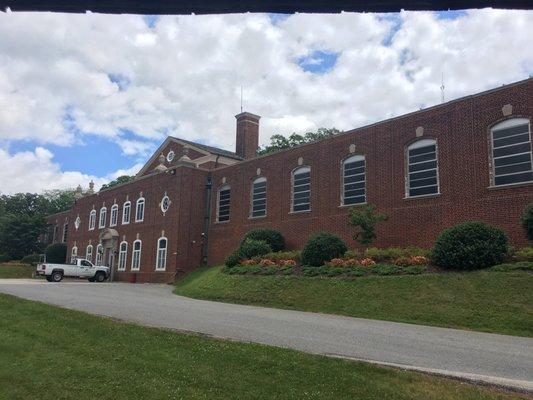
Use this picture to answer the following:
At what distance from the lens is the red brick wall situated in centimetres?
1933

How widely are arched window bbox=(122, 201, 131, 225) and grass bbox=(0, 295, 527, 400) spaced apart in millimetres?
32629

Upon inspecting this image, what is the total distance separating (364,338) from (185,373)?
515 centimetres

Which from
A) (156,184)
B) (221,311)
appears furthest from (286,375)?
(156,184)

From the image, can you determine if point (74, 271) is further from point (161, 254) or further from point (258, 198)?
point (258, 198)

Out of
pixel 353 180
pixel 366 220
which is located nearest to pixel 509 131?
pixel 366 220

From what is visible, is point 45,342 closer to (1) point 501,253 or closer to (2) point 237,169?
(1) point 501,253

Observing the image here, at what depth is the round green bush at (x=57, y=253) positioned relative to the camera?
51.6 metres

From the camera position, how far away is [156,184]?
1487 inches

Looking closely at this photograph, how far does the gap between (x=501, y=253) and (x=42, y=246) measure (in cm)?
5650

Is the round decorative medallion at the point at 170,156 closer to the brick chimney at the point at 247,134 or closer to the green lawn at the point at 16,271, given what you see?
the brick chimney at the point at 247,134

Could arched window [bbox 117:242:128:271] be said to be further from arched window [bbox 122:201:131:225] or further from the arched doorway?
arched window [bbox 122:201:131:225]

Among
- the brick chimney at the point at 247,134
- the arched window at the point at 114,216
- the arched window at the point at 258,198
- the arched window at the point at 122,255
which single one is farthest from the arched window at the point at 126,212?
the arched window at the point at 258,198

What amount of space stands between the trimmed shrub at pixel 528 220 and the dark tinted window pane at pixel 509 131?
3.39 meters

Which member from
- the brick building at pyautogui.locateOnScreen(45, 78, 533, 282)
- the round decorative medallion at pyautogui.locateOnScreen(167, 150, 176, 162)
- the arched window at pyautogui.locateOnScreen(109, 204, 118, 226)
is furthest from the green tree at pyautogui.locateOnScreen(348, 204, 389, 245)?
the arched window at pyautogui.locateOnScreen(109, 204, 118, 226)
